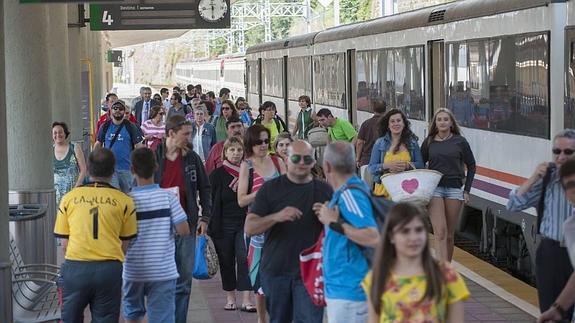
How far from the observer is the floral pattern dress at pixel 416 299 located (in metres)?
5.16

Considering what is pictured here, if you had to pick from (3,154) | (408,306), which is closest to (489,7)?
(3,154)

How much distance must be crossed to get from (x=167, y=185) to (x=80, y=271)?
204cm

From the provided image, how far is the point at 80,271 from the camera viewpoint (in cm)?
759

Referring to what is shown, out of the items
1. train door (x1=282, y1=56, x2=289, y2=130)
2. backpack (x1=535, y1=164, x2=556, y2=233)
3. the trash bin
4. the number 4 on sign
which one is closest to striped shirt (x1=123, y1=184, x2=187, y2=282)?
backpack (x1=535, y1=164, x2=556, y2=233)

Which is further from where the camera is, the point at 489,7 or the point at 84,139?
the point at 84,139

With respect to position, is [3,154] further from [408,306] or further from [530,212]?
[530,212]

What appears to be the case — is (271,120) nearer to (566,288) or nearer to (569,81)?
(569,81)

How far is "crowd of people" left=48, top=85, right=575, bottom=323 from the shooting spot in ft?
17.1

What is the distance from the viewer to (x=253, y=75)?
41.7m

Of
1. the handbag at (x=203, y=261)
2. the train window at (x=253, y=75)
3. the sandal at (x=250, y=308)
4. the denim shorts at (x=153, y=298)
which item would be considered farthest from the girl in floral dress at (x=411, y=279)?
the train window at (x=253, y=75)

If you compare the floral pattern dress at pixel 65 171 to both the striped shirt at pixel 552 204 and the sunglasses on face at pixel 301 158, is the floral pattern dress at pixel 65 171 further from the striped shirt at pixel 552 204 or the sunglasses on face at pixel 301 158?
the striped shirt at pixel 552 204

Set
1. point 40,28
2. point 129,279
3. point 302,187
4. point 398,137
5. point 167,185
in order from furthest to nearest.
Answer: point 40,28 < point 398,137 < point 167,185 < point 129,279 < point 302,187

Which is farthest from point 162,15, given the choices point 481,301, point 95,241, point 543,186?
point 543,186

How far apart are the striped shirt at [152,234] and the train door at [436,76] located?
30.4 feet
